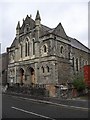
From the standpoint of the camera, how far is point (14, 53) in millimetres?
46250

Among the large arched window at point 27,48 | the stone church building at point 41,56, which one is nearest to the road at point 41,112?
the stone church building at point 41,56

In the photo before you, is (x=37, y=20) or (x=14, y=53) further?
(x=14, y=53)

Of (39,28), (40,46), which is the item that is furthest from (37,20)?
(40,46)

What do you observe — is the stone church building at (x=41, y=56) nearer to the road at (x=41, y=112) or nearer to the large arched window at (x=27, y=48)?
the large arched window at (x=27, y=48)

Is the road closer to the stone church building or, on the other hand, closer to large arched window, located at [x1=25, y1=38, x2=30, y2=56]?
the stone church building

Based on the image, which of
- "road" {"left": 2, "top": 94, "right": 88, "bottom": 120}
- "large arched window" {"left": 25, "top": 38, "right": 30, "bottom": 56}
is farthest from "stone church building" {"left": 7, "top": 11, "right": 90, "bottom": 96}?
"road" {"left": 2, "top": 94, "right": 88, "bottom": 120}

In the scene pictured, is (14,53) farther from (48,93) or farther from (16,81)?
(48,93)

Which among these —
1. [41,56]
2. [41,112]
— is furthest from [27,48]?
[41,112]

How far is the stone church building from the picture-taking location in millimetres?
37406

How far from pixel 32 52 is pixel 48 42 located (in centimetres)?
448

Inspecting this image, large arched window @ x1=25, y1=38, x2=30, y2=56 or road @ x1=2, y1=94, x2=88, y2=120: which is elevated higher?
large arched window @ x1=25, y1=38, x2=30, y2=56

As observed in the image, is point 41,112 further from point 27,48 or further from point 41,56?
point 27,48

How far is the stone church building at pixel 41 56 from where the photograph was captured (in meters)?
37.4

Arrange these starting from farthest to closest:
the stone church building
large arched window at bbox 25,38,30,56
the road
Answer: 1. large arched window at bbox 25,38,30,56
2. the stone church building
3. the road
